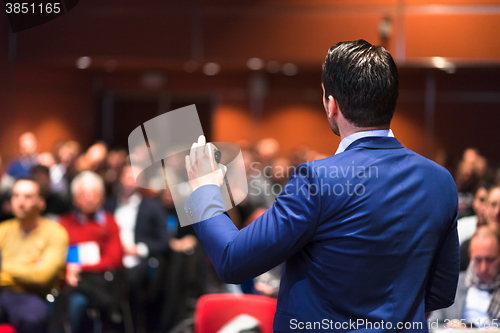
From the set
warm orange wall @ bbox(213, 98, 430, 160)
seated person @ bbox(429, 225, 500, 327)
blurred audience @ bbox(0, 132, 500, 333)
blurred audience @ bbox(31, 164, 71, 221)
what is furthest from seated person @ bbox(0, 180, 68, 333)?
warm orange wall @ bbox(213, 98, 430, 160)

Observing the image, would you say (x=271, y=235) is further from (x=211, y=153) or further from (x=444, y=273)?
(x=444, y=273)

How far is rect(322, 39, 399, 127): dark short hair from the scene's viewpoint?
910 millimetres

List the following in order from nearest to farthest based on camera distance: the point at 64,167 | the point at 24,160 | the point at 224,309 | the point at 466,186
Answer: the point at 224,309
the point at 466,186
the point at 64,167
the point at 24,160

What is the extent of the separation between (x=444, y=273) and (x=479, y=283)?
1449 mm

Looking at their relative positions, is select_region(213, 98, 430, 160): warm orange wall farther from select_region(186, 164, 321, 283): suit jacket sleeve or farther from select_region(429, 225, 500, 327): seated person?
select_region(186, 164, 321, 283): suit jacket sleeve

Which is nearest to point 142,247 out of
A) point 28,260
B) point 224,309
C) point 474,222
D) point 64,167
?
point 28,260

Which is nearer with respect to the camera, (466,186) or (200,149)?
(200,149)

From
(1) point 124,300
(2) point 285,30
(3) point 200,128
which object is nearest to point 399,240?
(3) point 200,128

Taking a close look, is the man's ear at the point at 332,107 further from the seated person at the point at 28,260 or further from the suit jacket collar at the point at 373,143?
the seated person at the point at 28,260

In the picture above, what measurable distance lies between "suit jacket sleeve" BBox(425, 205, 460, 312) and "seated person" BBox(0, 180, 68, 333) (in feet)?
8.01

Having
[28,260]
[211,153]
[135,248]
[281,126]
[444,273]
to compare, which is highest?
[211,153]

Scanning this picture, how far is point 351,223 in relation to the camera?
885 mm

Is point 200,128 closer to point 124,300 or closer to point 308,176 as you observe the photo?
point 308,176

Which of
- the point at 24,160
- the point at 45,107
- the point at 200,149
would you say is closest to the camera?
the point at 200,149
